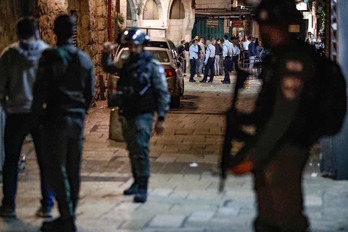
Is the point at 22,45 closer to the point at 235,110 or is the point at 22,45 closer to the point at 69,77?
the point at 69,77

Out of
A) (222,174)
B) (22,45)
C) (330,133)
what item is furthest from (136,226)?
(330,133)

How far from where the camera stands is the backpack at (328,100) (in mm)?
4301


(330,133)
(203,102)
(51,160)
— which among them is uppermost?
(330,133)

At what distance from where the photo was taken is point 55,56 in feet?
21.2

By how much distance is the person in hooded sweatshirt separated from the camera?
23.8 feet

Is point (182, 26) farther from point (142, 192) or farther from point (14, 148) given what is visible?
point (14, 148)

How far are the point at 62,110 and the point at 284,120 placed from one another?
2854 millimetres

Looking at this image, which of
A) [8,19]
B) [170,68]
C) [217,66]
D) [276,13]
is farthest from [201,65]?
[276,13]

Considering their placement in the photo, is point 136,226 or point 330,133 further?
point 136,226

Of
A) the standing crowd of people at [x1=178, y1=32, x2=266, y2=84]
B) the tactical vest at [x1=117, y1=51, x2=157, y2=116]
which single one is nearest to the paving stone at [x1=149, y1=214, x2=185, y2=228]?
the tactical vest at [x1=117, y1=51, x2=157, y2=116]

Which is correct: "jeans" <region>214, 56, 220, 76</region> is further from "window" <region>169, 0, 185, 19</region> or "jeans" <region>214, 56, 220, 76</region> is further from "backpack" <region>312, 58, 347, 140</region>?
"backpack" <region>312, 58, 347, 140</region>

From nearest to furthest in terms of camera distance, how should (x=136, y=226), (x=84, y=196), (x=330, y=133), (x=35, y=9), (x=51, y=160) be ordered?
1. (x=330, y=133)
2. (x=51, y=160)
3. (x=136, y=226)
4. (x=84, y=196)
5. (x=35, y=9)

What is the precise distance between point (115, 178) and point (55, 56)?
11.5ft

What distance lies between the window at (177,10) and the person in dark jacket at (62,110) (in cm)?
3040
